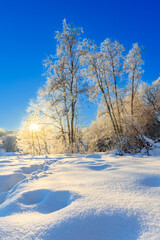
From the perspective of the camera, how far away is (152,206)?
2.77 ft

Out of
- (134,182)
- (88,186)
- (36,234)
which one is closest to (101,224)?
(36,234)

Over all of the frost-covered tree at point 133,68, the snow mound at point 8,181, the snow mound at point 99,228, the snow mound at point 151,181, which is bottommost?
the snow mound at point 8,181

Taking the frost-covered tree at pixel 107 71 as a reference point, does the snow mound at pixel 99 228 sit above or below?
below

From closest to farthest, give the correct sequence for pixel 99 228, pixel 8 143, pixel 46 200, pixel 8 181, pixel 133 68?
pixel 99 228 < pixel 46 200 < pixel 8 181 < pixel 133 68 < pixel 8 143

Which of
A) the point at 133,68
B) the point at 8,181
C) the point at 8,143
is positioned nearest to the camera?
the point at 8,181

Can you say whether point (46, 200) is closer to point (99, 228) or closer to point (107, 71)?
point (99, 228)

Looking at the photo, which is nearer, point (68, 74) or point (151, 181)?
point (151, 181)

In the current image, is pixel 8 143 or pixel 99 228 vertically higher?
pixel 8 143

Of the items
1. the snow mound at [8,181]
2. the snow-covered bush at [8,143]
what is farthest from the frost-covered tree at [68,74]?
the snow-covered bush at [8,143]

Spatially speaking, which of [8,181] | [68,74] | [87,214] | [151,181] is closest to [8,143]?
[68,74]

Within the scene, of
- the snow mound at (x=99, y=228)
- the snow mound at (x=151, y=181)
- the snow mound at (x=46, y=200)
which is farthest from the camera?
the snow mound at (x=151, y=181)

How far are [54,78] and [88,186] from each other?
24.4 ft

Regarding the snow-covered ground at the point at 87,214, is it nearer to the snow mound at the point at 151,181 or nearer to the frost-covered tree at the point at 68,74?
the snow mound at the point at 151,181

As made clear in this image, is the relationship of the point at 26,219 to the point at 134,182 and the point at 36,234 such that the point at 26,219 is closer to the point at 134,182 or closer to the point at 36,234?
the point at 36,234
